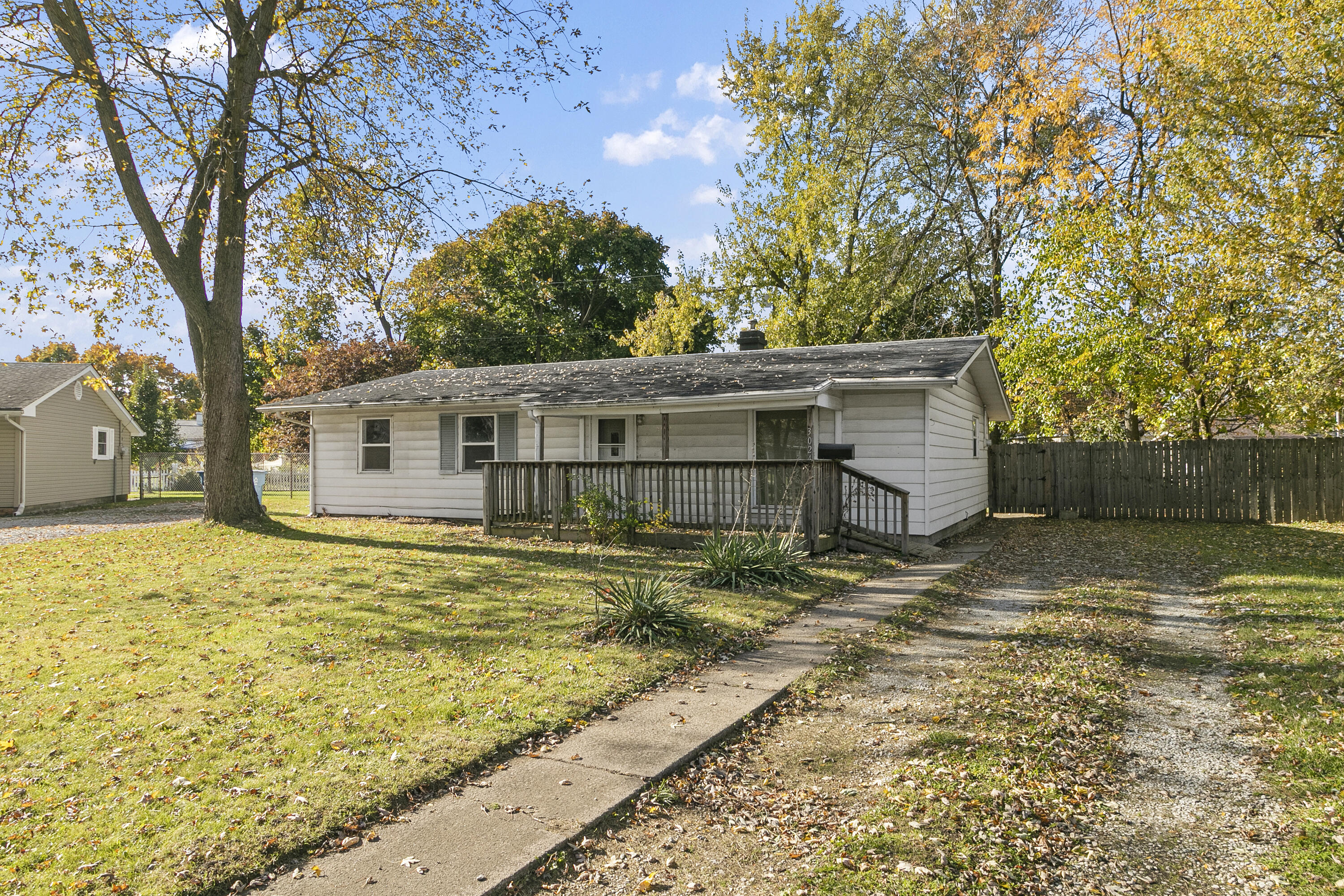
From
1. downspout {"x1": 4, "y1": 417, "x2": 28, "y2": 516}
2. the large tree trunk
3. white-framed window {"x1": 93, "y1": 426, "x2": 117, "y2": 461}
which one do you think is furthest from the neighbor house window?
white-framed window {"x1": 93, "y1": 426, "x2": 117, "y2": 461}

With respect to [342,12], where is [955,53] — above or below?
above

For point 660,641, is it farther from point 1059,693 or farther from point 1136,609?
point 1136,609

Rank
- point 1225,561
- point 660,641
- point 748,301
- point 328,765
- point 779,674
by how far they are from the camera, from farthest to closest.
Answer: point 748,301, point 1225,561, point 660,641, point 779,674, point 328,765

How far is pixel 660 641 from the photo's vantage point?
255 inches

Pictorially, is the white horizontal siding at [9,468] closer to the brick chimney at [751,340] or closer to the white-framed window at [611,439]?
the white-framed window at [611,439]

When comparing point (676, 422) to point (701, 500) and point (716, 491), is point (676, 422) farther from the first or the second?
point (716, 491)

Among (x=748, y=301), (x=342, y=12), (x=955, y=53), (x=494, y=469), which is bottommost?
(x=494, y=469)

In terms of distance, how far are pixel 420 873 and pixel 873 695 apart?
3351 millimetres

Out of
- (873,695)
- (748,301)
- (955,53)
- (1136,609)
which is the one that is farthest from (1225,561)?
(955,53)

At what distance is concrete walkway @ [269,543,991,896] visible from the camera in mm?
3018

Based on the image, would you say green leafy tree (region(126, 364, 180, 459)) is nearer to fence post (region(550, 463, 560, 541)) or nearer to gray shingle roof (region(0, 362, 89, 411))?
gray shingle roof (region(0, 362, 89, 411))

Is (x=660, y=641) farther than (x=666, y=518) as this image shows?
No

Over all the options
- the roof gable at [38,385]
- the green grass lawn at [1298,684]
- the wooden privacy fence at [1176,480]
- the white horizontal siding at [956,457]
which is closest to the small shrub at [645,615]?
the green grass lawn at [1298,684]

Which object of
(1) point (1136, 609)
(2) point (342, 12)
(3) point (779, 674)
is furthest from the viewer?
(2) point (342, 12)
